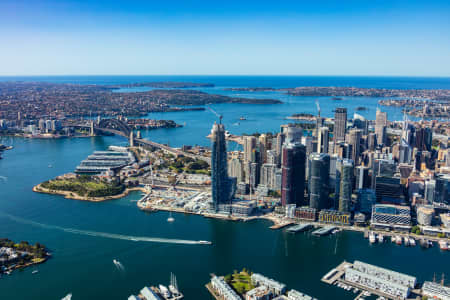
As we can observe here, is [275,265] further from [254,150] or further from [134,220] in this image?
[254,150]

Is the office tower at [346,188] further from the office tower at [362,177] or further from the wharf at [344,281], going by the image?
the wharf at [344,281]

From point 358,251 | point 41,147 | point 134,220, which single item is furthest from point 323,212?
point 41,147

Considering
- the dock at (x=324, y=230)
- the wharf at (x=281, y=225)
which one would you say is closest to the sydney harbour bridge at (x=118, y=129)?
the wharf at (x=281, y=225)

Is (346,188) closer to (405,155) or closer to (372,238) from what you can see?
(372,238)

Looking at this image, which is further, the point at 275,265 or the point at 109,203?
the point at 109,203

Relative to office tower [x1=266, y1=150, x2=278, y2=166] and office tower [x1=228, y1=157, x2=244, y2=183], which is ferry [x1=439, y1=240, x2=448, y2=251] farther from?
office tower [x1=228, y1=157, x2=244, y2=183]
